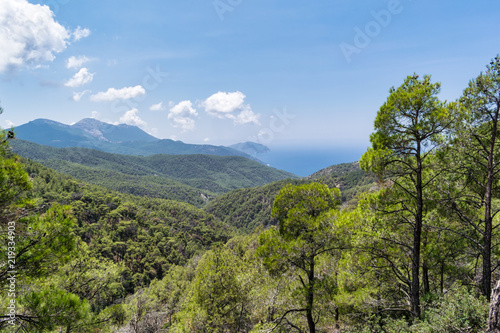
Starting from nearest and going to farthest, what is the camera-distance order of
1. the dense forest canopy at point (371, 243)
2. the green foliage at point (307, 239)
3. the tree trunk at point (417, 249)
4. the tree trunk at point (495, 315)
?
the tree trunk at point (495, 315) → the dense forest canopy at point (371, 243) → the tree trunk at point (417, 249) → the green foliage at point (307, 239)

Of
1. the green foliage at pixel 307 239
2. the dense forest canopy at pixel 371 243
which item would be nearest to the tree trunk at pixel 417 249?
the dense forest canopy at pixel 371 243

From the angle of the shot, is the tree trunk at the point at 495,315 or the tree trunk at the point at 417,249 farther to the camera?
the tree trunk at the point at 417,249

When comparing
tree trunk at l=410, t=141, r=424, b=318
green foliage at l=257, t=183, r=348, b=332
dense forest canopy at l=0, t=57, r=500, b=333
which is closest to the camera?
dense forest canopy at l=0, t=57, r=500, b=333

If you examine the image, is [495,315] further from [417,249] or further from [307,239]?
[307,239]

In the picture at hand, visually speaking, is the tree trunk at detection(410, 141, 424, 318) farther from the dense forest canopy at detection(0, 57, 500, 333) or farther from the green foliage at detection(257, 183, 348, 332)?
the green foliage at detection(257, 183, 348, 332)

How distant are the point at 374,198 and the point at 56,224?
932 cm

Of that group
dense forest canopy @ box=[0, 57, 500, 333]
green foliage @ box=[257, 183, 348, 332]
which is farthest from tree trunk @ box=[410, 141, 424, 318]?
green foliage @ box=[257, 183, 348, 332]

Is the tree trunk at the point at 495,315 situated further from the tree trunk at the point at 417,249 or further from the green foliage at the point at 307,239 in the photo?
the green foliage at the point at 307,239

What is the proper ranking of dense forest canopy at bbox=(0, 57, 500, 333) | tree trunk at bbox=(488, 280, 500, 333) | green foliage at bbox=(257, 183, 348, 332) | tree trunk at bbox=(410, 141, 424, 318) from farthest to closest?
green foliage at bbox=(257, 183, 348, 332) < tree trunk at bbox=(410, 141, 424, 318) < dense forest canopy at bbox=(0, 57, 500, 333) < tree trunk at bbox=(488, 280, 500, 333)

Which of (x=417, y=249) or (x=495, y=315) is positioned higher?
(x=417, y=249)

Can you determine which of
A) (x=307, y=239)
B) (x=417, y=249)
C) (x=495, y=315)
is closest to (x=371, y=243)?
(x=417, y=249)

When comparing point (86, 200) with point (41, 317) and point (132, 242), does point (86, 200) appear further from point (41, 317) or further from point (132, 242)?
point (41, 317)

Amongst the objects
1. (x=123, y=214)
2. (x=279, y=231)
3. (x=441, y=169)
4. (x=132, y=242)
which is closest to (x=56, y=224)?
(x=279, y=231)

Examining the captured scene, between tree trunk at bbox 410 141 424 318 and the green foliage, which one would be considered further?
the green foliage
